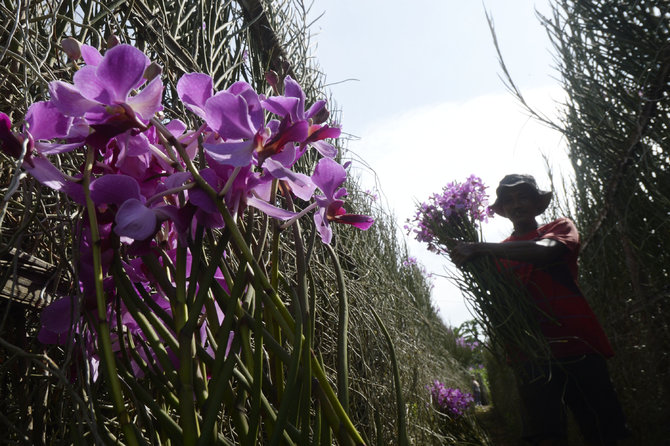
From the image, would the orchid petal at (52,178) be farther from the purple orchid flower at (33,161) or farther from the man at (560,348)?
the man at (560,348)

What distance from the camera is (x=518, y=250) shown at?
1789 mm

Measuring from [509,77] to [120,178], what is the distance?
6.55 ft

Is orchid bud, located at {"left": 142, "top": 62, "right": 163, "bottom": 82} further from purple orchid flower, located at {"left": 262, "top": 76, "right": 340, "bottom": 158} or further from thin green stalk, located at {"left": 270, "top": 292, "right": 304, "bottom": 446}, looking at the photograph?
thin green stalk, located at {"left": 270, "top": 292, "right": 304, "bottom": 446}

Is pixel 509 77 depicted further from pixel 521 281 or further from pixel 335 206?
pixel 335 206

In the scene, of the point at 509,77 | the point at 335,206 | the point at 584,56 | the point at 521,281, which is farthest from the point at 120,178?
the point at 584,56

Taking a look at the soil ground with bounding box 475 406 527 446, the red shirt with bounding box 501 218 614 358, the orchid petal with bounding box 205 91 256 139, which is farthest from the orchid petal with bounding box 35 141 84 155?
the soil ground with bounding box 475 406 527 446

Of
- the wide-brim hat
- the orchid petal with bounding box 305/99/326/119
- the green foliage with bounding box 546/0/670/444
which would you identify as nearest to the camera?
the orchid petal with bounding box 305/99/326/119

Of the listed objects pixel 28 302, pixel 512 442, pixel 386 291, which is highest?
pixel 386 291

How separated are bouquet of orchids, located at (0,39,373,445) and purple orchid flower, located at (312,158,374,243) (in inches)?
1.1

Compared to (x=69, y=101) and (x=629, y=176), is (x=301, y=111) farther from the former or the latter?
(x=629, y=176)

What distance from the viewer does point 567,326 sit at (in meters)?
1.78

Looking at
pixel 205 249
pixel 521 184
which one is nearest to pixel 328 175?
pixel 205 249

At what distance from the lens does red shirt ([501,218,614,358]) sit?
1.76 metres

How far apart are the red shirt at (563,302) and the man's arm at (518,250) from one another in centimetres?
4
